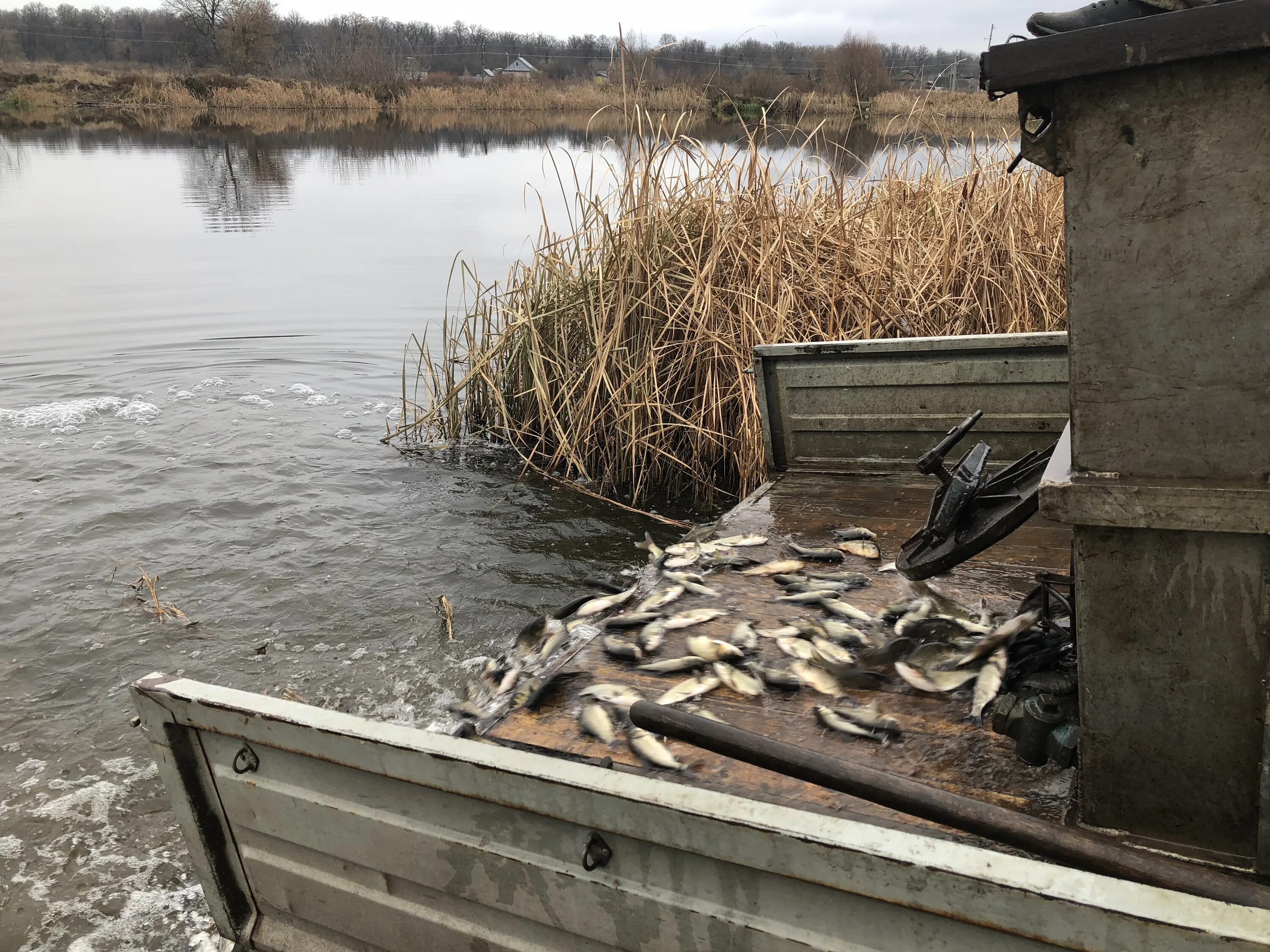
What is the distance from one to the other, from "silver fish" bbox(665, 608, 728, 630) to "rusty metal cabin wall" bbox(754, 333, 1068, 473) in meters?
2.11

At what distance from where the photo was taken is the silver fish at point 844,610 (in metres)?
3.65

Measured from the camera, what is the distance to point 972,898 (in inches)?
61.2

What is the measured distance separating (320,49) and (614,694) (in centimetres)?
9337

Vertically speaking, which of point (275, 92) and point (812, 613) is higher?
point (275, 92)

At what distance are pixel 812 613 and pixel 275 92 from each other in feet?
187

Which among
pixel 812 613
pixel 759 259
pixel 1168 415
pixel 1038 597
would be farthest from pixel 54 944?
pixel 759 259

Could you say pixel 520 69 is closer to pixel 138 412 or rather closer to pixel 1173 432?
pixel 138 412

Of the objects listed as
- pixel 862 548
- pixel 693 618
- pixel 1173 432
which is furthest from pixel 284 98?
pixel 1173 432

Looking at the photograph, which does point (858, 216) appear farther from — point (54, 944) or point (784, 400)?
point (54, 944)

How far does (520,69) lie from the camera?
91875mm

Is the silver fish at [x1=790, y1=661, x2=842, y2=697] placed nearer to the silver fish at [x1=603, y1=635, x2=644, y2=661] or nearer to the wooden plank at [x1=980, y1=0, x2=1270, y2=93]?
the silver fish at [x1=603, y1=635, x2=644, y2=661]

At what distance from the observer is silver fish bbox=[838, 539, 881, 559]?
4336 millimetres

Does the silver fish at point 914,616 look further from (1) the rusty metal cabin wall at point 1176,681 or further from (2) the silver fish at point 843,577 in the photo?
(1) the rusty metal cabin wall at point 1176,681

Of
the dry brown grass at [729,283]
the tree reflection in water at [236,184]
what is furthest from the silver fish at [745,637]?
the tree reflection in water at [236,184]
